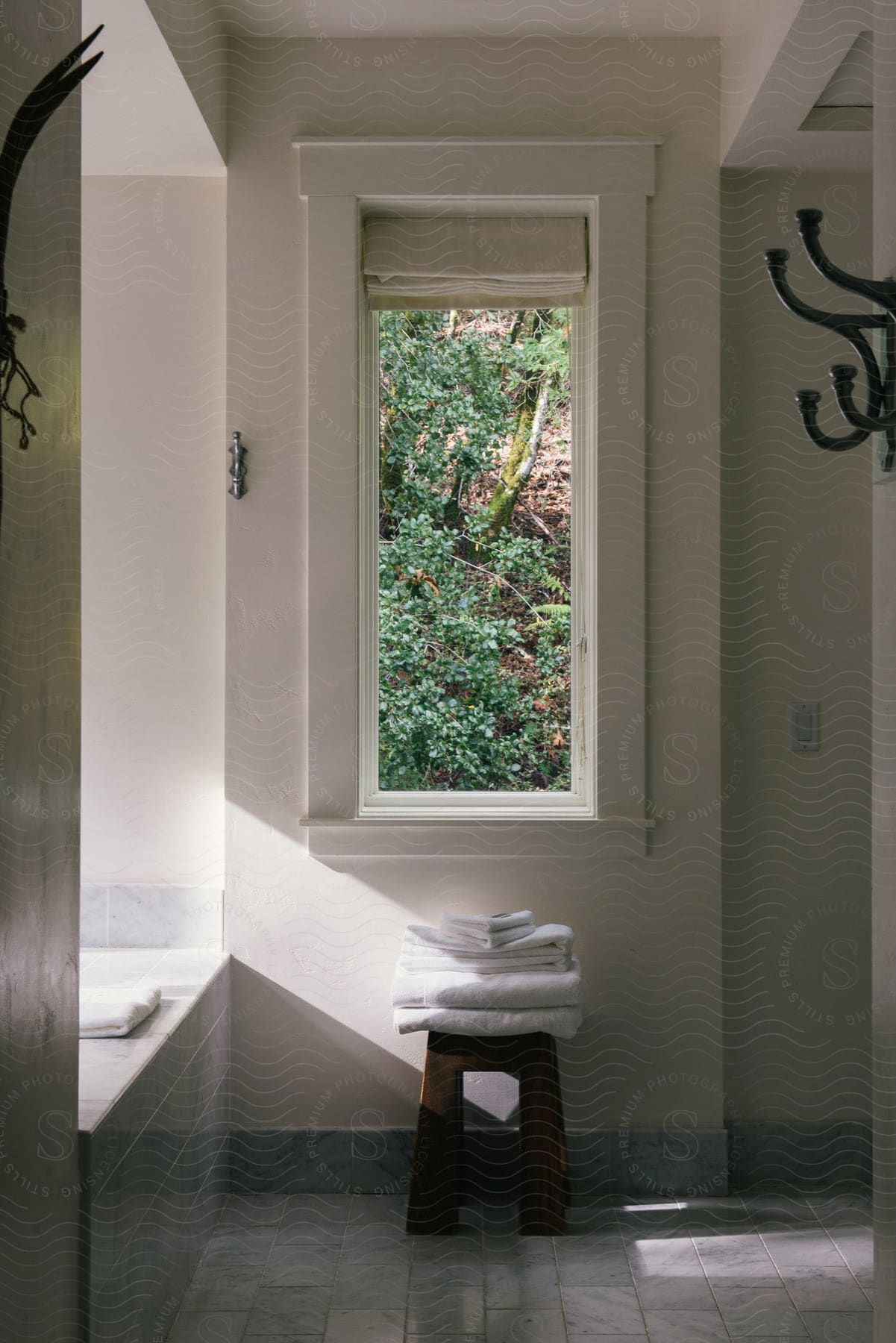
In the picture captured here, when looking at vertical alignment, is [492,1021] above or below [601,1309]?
above

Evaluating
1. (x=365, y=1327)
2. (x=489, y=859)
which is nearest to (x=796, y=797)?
(x=489, y=859)

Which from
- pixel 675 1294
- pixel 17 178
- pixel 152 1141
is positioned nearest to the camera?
pixel 17 178

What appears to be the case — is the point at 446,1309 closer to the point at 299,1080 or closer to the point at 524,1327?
the point at 524,1327

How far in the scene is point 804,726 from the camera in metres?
2.44

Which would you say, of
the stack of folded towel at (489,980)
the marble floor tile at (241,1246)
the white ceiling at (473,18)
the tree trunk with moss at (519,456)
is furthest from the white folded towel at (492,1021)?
the white ceiling at (473,18)

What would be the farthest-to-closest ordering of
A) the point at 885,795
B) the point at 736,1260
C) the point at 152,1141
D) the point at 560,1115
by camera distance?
the point at 560,1115, the point at 736,1260, the point at 152,1141, the point at 885,795

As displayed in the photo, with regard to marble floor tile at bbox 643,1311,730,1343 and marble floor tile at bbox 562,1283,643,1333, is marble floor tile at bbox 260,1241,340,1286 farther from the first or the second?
marble floor tile at bbox 643,1311,730,1343

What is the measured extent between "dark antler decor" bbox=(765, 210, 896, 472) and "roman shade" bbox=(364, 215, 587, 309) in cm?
101

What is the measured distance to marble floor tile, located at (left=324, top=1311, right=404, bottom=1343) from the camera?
183 centimetres

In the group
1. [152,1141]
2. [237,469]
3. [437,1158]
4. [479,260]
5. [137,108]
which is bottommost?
[437,1158]

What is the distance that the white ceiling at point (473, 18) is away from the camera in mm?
2219

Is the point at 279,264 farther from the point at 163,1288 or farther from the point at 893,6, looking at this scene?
the point at 163,1288

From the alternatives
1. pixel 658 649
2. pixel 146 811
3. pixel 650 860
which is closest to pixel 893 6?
pixel 658 649

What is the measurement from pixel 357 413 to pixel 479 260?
40 cm
